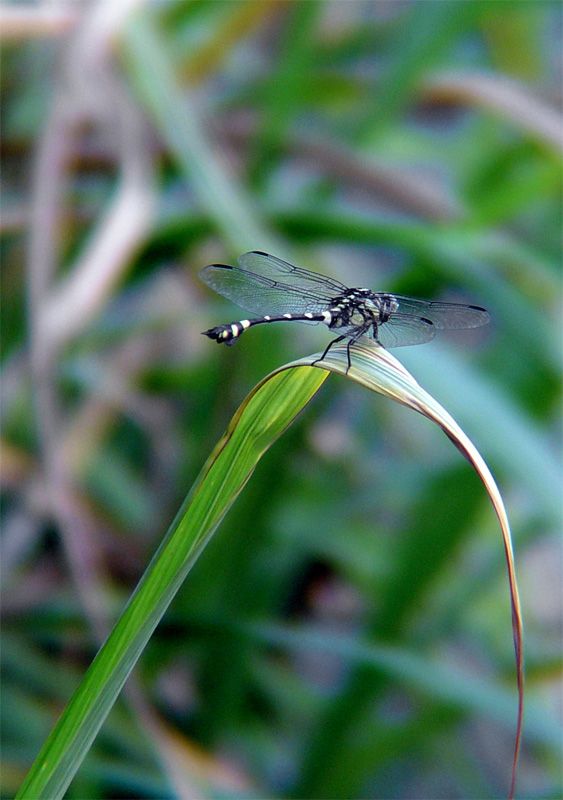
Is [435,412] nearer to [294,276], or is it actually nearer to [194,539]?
[194,539]

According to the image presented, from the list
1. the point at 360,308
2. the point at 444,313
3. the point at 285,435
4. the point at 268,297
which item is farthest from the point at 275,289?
the point at 285,435

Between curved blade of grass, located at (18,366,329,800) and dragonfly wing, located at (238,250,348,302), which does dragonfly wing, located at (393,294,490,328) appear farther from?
curved blade of grass, located at (18,366,329,800)

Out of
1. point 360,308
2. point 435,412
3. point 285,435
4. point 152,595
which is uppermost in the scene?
point 285,435

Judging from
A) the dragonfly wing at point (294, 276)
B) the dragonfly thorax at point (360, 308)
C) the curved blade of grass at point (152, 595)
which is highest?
the dragonfly wing at point (294, 276)

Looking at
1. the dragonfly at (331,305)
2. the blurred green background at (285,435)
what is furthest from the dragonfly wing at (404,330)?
the blurred green background at (285,435)

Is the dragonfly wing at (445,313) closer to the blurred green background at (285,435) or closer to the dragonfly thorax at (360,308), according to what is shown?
the dragonfly thorax at (360,308)
